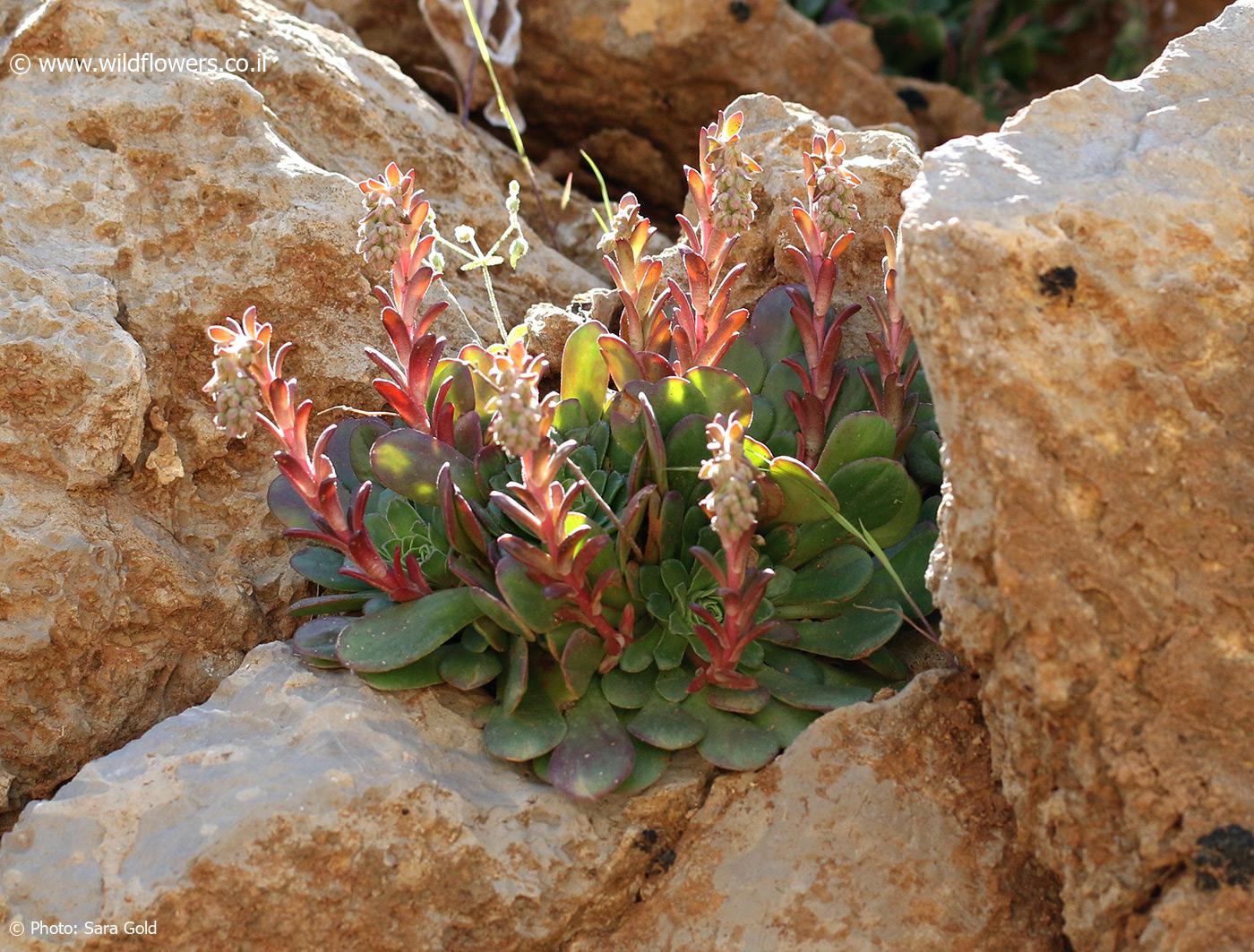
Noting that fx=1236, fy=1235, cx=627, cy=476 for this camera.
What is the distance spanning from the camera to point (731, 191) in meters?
2.70

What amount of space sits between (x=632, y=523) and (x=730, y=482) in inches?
21.4

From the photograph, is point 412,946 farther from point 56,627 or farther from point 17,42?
point 17,42

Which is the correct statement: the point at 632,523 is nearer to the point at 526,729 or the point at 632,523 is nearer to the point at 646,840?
the point at 526,729

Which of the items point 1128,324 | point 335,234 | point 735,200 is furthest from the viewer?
point 335,234

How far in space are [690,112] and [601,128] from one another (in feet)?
1.38

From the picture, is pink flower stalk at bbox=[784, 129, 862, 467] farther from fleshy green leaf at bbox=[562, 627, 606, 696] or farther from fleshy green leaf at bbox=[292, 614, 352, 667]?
fleshy green leaf at bbox=[292, 614, 352, 667]

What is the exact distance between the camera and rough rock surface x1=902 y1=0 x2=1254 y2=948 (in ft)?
6.90

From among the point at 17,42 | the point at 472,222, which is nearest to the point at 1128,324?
the point at 472,222

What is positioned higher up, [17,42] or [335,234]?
[17,42]

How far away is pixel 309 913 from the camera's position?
7.68 ft

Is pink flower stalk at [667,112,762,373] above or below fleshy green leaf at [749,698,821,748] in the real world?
above

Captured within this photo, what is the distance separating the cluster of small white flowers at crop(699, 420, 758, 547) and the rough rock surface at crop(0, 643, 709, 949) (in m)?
0.63

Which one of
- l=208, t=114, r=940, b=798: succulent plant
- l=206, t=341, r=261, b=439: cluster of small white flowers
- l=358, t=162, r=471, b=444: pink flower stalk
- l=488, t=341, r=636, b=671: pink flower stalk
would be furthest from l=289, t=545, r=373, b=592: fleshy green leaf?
l=206, t=341, r=261, b=439: cluster of small white flowers

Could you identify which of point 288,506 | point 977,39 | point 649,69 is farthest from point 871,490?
point 977,39
